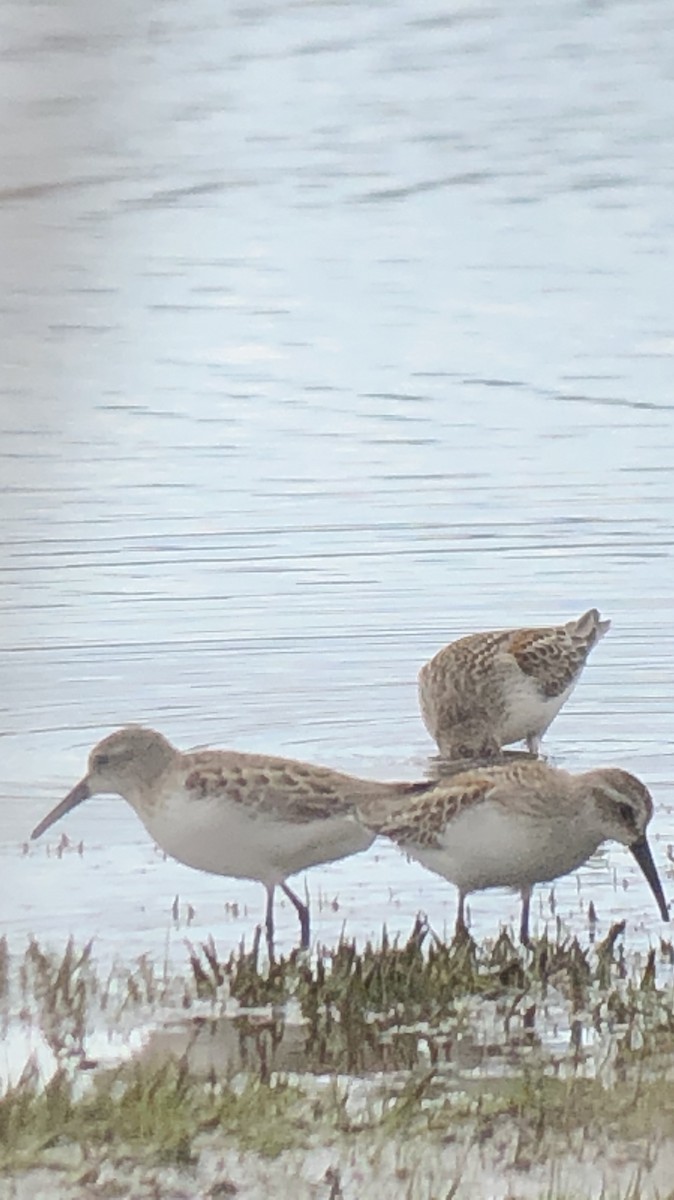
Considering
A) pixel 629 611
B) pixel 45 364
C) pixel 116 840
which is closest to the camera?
pixel 45 364

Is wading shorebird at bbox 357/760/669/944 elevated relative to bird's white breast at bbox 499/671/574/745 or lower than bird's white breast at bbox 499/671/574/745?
lower

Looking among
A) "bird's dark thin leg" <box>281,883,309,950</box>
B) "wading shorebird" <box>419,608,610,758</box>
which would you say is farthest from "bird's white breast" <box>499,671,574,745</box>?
"bird's dark thin leg" <box>281,883,309,950</box>

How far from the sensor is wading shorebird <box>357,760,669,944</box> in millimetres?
1438

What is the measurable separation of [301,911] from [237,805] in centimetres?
10

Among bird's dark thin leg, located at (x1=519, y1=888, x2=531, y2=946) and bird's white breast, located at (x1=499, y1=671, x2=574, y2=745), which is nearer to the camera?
bird's dark thin leg, located at (x1=519, y1=888, x2=531, y2=946)

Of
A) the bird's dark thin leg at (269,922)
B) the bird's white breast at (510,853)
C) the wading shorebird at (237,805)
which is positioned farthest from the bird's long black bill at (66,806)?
the bird's white breast at (510,853)

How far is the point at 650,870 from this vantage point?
1.45 meters

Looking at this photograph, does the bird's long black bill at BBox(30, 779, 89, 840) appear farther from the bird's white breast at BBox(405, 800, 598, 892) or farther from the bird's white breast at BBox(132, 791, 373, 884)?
the bird's white breast at BBox(405, 800, 598, 892)

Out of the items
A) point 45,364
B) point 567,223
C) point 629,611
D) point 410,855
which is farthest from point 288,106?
point 410,855

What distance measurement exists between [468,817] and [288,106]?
1.91 ft

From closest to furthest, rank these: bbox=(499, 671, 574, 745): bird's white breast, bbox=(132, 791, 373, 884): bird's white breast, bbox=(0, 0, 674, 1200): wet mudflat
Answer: bbox=(0, 0, 674, 1200): wet mudflat
bbox=(132, 791, 373, 884): bird's white breast
bbox=(499, 671, 574, 745): bird's white breast

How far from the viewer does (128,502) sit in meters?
1.41

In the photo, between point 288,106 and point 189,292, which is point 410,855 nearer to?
point 189,292

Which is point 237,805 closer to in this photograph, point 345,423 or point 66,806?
point 66,806
